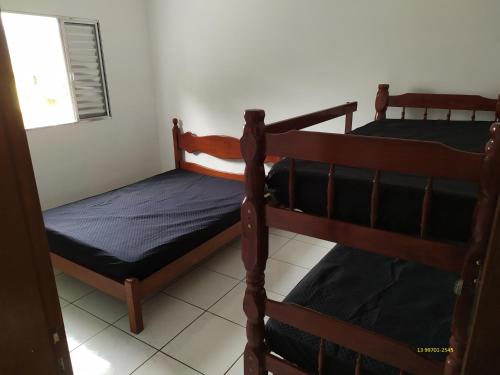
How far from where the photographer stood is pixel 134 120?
3662 mm

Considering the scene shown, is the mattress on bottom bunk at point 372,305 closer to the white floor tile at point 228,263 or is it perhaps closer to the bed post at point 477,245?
the bed post at point 477,245

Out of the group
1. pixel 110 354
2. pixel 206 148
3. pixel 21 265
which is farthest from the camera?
pixel 206 148

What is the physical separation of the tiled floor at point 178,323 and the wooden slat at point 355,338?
0.66m

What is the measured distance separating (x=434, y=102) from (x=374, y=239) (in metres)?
1.66

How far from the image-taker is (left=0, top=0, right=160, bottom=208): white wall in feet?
9.61

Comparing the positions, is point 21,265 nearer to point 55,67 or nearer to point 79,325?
point 79,325

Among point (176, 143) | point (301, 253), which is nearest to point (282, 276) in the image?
point (301, 253)

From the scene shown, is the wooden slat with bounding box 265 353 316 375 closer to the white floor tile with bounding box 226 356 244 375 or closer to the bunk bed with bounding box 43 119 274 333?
the white floor tile with bounding box 226 356 244 375

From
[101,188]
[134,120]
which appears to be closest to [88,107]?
[134,120]

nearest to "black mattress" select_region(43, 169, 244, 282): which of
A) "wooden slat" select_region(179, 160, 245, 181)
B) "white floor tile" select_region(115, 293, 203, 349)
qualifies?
"wooden slat" select_region(179, 160, 245, 181)

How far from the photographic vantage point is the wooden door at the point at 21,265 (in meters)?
0.52

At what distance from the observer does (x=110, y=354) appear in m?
1.88

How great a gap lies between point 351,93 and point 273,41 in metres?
0.79

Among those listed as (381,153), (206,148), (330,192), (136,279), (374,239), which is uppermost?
(381,153)
